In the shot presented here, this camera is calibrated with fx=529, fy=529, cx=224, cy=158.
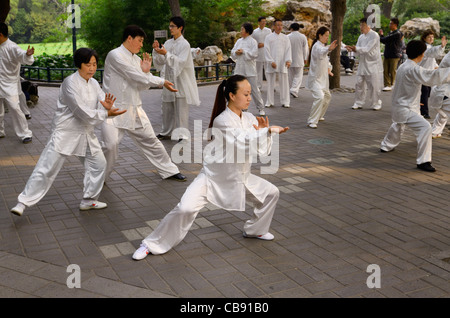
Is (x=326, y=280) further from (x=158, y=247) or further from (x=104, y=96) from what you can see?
(x=104, y=96)

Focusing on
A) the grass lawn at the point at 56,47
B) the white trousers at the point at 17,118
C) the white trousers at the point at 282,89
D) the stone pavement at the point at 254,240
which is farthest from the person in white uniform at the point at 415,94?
the grass lawn at the point at 56,47

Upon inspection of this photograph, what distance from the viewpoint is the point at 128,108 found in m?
6.68

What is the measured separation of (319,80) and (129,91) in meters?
5.17

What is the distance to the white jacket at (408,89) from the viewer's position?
753 centimetres

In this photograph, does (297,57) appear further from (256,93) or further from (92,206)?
(92,206)

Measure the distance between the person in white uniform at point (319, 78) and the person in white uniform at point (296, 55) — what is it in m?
3.36

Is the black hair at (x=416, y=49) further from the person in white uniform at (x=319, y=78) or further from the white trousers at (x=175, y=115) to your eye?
the white trousers at (x=175, y=115)

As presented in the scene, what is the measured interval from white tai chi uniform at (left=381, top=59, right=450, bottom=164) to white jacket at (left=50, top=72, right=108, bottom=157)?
175 inches

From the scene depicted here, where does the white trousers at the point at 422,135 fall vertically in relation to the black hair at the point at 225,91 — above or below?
below

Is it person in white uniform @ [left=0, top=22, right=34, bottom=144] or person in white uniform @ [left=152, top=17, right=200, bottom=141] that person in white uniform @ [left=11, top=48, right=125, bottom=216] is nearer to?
person in white uniform @ [left=152, top=17, right=200, bottom=141]

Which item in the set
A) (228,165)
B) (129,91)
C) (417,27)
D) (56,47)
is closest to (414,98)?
(129,91)

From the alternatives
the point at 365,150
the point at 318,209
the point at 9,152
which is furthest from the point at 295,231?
the point at 9,152

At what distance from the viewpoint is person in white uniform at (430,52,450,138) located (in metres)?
8.36

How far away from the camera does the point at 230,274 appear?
14.1 feet
